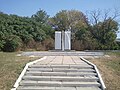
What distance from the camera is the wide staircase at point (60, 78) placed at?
31.3 ft

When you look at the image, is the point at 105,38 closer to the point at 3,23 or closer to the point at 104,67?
the point at 3,23

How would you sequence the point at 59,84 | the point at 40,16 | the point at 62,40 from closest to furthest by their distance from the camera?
the point at 59,84, the point at 62,40, the point at 40,16

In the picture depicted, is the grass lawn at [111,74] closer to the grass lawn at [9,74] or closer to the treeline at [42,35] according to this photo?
the grass lawn at [9,74]

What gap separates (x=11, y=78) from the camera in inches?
393

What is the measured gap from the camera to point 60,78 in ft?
33.2

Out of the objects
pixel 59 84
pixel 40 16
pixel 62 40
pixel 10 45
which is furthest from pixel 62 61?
pixel 40 16

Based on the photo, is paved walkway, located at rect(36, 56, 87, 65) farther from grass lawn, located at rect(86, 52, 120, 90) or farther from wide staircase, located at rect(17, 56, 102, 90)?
grass lawn, located at rect(86, 52, 120, 90)

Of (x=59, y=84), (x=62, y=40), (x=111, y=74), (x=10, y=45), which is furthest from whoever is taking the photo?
(x=62, y=40)

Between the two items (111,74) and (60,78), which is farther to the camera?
(111,74)

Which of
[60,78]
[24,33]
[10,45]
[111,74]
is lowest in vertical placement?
[60,78]

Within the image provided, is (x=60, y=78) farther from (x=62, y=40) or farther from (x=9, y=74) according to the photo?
(x=62, y=40)

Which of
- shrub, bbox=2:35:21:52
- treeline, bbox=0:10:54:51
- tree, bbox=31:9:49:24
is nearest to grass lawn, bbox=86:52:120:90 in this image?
shrub, bbox=2:35:21:52

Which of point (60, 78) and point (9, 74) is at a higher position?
point (9, 74)

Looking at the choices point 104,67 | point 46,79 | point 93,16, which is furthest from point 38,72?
→ point 93,16
